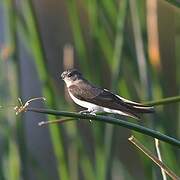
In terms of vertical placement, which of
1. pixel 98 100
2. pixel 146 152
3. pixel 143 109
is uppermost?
pixel 98 100

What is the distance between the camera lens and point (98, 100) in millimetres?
1224

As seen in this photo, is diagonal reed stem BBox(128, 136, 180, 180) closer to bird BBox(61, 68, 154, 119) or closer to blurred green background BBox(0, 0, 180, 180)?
bird BBox(61, 68, 154, 119)

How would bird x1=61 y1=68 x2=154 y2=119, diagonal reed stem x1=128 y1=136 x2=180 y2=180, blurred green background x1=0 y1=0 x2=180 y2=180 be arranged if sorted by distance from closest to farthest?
diagonal reed stem x1=128 y1=136 x2=180 y2=180
bird x1=61 y1=68 x2=154 y2=119
blurred green background x1=0 y1=0 x2=180 y2=180

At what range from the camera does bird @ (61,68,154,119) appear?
1.08 meters

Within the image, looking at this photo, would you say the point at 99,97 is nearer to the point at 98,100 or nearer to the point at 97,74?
the point at 98,100

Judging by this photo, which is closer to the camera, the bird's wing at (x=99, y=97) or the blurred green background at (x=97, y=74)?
the bird's wing at (x=99, y=97)

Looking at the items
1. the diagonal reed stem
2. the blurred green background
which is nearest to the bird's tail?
the diagonal reed stem

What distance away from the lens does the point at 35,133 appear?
2885mm

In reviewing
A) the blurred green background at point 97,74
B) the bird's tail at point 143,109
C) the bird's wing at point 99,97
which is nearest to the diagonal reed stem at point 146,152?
the bird's tail at point 143,109

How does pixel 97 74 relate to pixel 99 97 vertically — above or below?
above

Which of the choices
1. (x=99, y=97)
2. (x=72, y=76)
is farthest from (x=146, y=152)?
(x=72, y=76)

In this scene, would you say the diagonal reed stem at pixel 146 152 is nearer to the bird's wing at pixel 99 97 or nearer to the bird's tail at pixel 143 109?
the bird's tail at pixel 143 109

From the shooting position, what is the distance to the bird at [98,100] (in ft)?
3.54

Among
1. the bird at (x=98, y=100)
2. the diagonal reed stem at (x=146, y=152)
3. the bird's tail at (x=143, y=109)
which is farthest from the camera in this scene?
the bird at (x=98, y=100)
